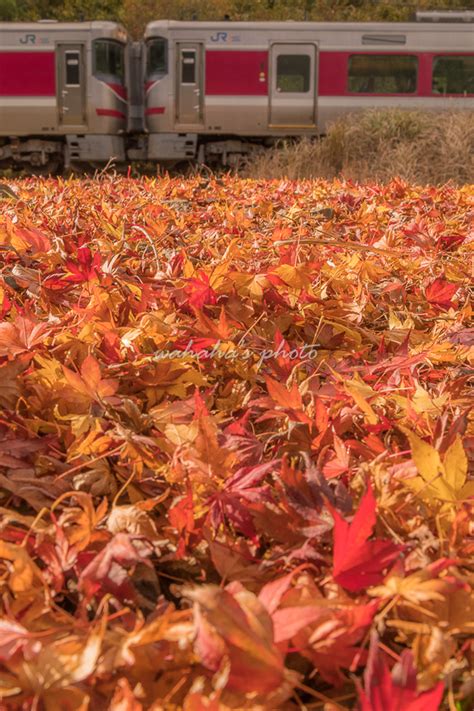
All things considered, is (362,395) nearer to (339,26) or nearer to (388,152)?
(388,152)

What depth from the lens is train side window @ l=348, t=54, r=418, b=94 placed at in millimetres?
13156

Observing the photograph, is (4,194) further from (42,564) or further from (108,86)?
(108,86)

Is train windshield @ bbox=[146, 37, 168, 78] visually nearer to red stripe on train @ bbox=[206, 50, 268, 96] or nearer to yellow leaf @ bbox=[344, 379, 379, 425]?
red stripe on train @ bbox=[206, 50, 268, 96]

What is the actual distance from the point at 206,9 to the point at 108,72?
69.8 ft

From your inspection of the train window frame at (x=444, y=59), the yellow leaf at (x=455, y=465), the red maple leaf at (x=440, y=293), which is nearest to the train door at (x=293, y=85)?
the train window frame at (x=444, y=59)

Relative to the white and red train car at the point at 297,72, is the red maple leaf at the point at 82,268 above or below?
below

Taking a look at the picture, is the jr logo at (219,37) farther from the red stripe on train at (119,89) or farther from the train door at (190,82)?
the red stripe on train at (119,89)

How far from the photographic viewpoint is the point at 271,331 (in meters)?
1.31

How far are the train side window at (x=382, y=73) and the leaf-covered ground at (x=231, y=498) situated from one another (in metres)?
13.0

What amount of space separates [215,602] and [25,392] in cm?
55

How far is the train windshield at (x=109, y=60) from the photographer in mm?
13578

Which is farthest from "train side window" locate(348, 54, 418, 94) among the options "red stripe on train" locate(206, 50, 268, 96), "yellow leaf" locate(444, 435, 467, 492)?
"yellow leaf" locate(444, 435, 467, 492)

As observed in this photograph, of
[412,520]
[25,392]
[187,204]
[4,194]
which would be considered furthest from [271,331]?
[4,194]

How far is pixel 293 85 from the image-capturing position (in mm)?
13148
